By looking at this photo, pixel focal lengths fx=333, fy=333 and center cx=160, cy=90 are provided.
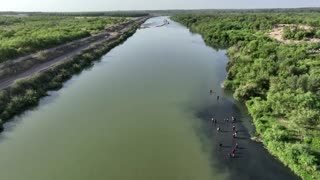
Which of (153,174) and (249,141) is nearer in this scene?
(153,174)

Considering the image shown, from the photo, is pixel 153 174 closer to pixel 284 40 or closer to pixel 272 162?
pixel 272 162

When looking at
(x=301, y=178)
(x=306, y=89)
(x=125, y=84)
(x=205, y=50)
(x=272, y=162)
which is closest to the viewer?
(x=301, y=178)

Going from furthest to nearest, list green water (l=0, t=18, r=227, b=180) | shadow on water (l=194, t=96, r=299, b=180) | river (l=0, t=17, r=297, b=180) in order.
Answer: green water (l=0, t=18, r=227, b=180) < river (l=0, t=17, r=297, b=180) < shadow on water (l=194, t=96, r=299, b=180)

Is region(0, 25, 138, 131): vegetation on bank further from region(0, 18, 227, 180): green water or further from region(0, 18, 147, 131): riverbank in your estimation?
region(0, 18, 227, 180): green water

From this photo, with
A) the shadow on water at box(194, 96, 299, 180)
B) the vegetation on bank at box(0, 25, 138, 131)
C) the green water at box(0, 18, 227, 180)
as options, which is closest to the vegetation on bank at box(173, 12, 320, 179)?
the shadow on water at box(194, 96, 299, 180)

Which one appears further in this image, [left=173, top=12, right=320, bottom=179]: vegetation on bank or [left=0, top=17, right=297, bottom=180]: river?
[left=173, top=12, right=320, bottom=179]: vegetation on bank

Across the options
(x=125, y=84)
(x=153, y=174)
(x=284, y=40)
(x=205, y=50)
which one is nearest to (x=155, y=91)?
(x=125, y=84)

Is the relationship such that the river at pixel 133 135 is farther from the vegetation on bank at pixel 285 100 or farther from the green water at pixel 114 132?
the vegetation on bank at pixel 285 100
